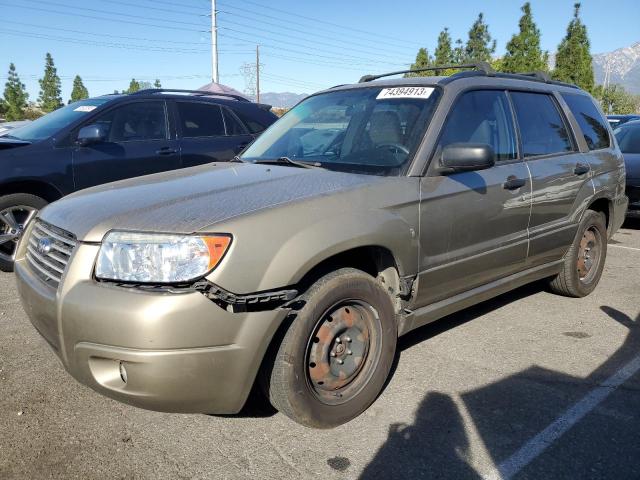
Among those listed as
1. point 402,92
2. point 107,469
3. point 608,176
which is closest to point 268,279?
point 107,469

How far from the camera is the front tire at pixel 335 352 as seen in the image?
256 cm

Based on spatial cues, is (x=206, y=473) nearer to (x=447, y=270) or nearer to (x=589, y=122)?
(x=447, y=270)

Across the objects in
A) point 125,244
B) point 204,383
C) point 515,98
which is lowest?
point 204,383

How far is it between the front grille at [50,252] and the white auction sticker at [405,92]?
215 centimetres

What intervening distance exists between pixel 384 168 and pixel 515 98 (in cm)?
149

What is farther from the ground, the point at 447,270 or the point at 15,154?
the point at 15,154

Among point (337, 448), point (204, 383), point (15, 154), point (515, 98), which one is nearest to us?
point (204, 383)

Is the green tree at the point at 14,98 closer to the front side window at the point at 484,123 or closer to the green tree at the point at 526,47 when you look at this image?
the green tree at the point at 526,47

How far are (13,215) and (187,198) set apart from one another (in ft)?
12.2

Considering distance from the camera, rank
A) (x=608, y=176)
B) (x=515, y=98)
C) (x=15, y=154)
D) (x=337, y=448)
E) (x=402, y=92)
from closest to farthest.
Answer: (x=337, y=448) → (x=402, y=92) → (x=515, y=98) → (x=608, y=176) → (x=15, y=154)

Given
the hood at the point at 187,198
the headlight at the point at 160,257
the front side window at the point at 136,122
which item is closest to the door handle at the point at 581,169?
the hood at the point at 187,198

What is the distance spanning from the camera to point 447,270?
3326 millimetres

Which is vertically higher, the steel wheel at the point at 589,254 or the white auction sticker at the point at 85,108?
the white auction sticker at the point at 85,108

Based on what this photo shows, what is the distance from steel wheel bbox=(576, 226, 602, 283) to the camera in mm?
4820
